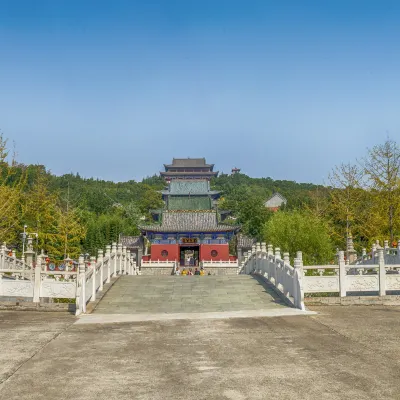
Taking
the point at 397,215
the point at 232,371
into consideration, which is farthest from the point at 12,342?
the point at 397,215

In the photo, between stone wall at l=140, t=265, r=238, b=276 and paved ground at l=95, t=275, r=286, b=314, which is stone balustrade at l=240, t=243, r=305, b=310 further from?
stone wall at l=140, t=265, r=238, b=276

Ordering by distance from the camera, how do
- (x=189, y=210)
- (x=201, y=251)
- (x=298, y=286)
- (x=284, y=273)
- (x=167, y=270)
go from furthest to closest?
(x=189, y=210)
(x=201, y=251)
(x=167, y=270)
(x=284, y=273)
(x=298, y=286)

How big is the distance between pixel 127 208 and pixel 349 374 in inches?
2974

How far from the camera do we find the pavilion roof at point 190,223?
4950 centimetres

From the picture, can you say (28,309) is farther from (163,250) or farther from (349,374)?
(163,250)

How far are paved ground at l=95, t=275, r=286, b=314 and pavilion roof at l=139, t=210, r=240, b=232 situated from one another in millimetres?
30593

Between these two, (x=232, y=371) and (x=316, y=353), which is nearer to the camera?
(x=232, y=371)

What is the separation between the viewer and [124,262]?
75.7ft

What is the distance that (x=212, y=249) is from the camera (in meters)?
50.2

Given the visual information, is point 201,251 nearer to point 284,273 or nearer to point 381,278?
point 284,273

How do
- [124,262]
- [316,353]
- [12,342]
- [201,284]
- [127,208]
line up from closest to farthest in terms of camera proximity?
1. [316,353]
2. [12,342]
3. [201,284]
4. [124,262]
5. [127,208]

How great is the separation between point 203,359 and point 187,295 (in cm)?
817

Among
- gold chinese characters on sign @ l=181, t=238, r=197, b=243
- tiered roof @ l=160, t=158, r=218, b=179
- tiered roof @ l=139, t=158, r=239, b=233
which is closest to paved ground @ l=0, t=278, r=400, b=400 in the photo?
tiered roof @ l=139, t=158, r=239, b=233

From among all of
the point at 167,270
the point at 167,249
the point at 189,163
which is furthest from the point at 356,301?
the point at 189,163
